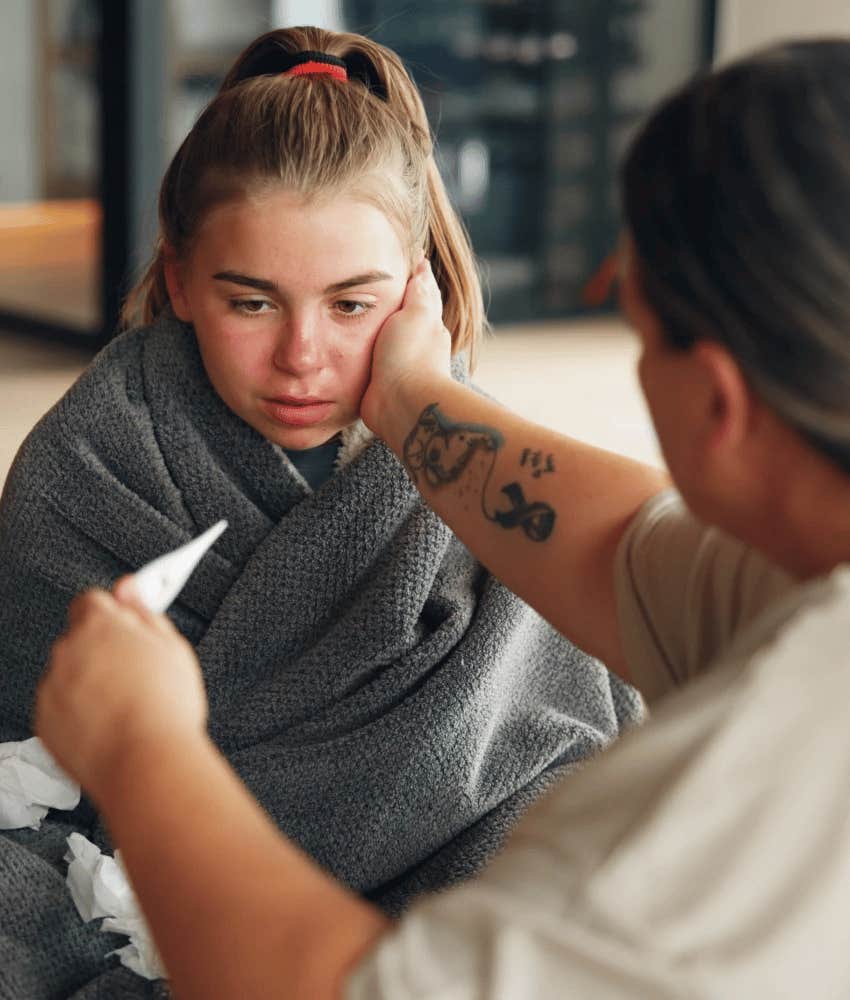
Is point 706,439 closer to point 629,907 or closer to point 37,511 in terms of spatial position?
point 629,907

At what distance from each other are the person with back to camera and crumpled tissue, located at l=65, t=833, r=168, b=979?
16.1 inches

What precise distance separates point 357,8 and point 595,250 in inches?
48.2

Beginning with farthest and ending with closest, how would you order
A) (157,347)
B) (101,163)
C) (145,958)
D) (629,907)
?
(101,163) < (157,347) < (145,958) < (629,907)

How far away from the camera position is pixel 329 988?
2.10 feet

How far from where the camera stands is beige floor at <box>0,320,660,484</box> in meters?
3.35

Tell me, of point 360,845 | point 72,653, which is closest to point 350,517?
point 360,845

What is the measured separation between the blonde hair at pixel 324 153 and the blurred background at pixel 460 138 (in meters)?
1.83

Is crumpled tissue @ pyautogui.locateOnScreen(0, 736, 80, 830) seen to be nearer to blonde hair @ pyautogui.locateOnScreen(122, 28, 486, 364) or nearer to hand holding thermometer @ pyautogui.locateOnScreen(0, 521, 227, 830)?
hand holding thermometer @ pyautogui.locateOnScreen(0, 521, 227, 830)

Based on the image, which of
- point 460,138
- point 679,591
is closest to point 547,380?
point 460,138

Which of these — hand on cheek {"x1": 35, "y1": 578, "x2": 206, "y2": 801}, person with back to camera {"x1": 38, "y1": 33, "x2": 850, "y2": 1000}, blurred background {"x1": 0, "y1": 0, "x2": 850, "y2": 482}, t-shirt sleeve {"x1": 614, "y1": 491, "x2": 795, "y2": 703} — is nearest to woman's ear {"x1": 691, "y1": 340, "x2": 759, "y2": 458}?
person with back to camera {"x1": 38, "y1": 33, "x2": 850, "y2": 1000}

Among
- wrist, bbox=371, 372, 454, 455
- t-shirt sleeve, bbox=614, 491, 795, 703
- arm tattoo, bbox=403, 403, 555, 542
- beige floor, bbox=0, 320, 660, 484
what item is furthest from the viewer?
beige floor, bbox=0, 320, 660, 484

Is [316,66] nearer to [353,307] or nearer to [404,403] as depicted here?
[353,307]

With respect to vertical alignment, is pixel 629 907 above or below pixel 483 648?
above

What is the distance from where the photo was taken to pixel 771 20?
490cm
